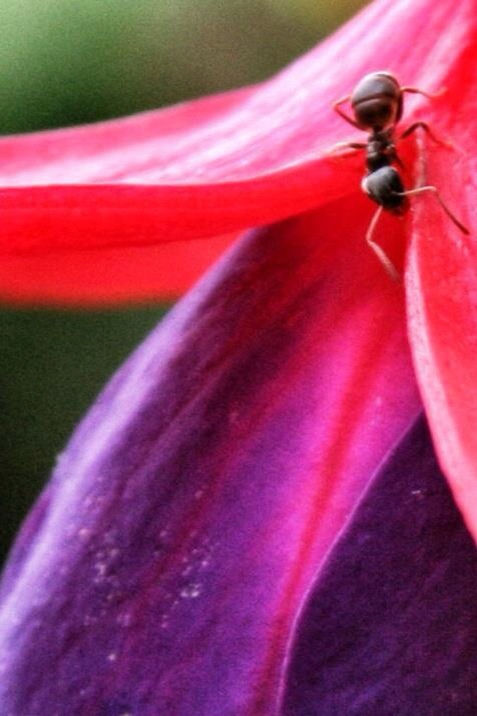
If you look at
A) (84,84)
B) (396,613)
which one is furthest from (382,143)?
(84,84)

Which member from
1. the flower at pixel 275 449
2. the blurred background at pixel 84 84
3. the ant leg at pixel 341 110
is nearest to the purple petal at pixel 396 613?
the flower at pixel 275 449

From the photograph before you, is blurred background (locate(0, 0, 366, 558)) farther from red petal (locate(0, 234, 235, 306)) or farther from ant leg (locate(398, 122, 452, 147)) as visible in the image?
ant leg (locate(398, 122, 452, 147))

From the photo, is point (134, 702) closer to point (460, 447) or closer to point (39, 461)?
point (460, 447)

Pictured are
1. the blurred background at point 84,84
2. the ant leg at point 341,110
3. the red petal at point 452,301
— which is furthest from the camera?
the blurred background at point 84,84

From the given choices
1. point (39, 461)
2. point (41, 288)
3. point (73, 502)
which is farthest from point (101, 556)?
point (39, 461)

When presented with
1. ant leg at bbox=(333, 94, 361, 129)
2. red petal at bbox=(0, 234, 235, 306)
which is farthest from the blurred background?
ant leg at bbox=(333, 94, 361, 129)

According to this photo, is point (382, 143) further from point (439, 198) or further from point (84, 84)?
point (84, 84)

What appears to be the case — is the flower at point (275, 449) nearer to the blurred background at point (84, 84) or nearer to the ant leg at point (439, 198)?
the ant leg at point (439, 198)
